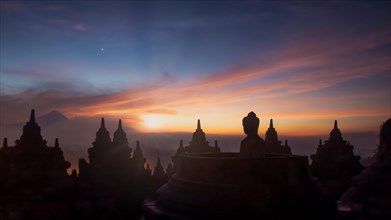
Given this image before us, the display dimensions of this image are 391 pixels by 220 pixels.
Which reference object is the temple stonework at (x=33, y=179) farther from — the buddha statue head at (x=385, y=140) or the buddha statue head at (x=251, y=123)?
the buddha statue head at (x=385, y=140)

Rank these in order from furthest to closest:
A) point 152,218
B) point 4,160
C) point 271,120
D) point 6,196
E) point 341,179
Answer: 1. point 271,120
2. point 341,179
3. point 4,160
4. point 6,196
5. point 152,218

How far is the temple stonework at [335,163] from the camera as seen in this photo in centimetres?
2525

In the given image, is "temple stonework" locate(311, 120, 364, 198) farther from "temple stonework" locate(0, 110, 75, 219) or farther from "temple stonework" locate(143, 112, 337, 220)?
"temple stonework" locate(143, 112, 337, 220)

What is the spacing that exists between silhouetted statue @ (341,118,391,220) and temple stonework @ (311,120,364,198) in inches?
367

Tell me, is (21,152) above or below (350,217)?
above

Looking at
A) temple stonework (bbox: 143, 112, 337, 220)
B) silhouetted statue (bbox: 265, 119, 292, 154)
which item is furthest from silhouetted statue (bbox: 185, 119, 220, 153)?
temple stonework (bbox: 143, 112, 337, 220)

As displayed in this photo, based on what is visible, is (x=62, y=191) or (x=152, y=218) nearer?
(x=152, y=218)

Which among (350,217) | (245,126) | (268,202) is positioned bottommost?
(350,217)

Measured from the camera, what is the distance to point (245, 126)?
986 centimetres

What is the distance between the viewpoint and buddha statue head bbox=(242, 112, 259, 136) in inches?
386

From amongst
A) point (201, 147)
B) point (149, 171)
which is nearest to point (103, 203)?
point (149, 171)

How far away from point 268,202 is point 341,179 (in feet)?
61.7

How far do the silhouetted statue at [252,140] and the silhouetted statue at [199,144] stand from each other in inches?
754

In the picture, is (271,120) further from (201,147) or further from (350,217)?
(350,217)
